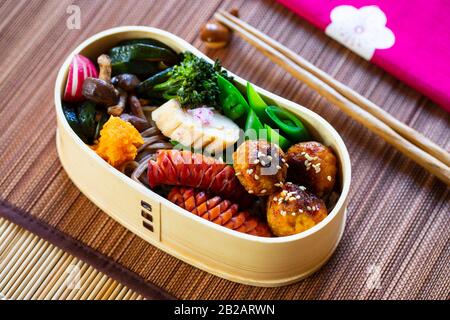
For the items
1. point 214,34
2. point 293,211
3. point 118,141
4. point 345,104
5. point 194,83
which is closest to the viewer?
point 293,211

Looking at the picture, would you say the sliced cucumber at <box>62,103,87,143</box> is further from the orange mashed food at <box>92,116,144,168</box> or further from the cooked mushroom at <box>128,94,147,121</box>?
the cooked mushroom at <box>128,94,147,121</box>

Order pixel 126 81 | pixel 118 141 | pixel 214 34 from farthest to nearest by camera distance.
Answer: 1. pixel 214 34
2. pixel 126 81
3. pixel 118 141

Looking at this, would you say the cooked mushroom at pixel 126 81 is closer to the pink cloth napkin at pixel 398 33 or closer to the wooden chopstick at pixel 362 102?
the wooden chopstick at pixel 362 102

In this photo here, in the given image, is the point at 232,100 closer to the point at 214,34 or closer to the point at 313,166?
the point at 313,166

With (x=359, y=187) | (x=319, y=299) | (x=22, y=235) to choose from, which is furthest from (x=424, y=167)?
(x=22, y=235)

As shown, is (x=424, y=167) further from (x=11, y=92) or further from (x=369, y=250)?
(x=11, y=92)

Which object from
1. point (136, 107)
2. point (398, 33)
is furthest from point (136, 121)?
point (398, 33)

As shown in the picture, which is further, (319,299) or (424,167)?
(424,167)
